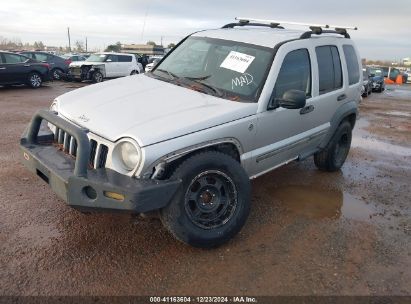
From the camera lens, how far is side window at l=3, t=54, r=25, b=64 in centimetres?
1443

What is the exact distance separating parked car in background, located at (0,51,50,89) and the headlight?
1351cm

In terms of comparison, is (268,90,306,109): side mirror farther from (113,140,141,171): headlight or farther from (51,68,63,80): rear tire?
(51,68,63,80): rear tire

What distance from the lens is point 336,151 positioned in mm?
5684

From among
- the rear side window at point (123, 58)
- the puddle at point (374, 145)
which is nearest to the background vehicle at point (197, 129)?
the puddle at point (374, 145)

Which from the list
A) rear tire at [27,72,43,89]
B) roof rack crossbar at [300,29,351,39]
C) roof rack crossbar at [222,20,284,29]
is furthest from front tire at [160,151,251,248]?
rear tire at [27,72,43,89]

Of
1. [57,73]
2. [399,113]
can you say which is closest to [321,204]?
[399,113]

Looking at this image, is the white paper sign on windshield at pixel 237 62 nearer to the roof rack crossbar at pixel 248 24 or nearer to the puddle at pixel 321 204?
the roof rack crossbar at pixel 248 24

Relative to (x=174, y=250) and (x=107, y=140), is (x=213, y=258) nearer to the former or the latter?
(x=174, y=250)

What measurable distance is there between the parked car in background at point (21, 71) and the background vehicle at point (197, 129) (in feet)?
39.2

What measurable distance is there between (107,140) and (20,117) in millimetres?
7152

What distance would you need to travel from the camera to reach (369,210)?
453 cm

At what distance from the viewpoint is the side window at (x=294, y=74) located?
3.99 metres

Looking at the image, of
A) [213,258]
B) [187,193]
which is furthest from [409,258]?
[187,193]

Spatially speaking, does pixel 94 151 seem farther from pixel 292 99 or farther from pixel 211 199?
pixel 292 99
